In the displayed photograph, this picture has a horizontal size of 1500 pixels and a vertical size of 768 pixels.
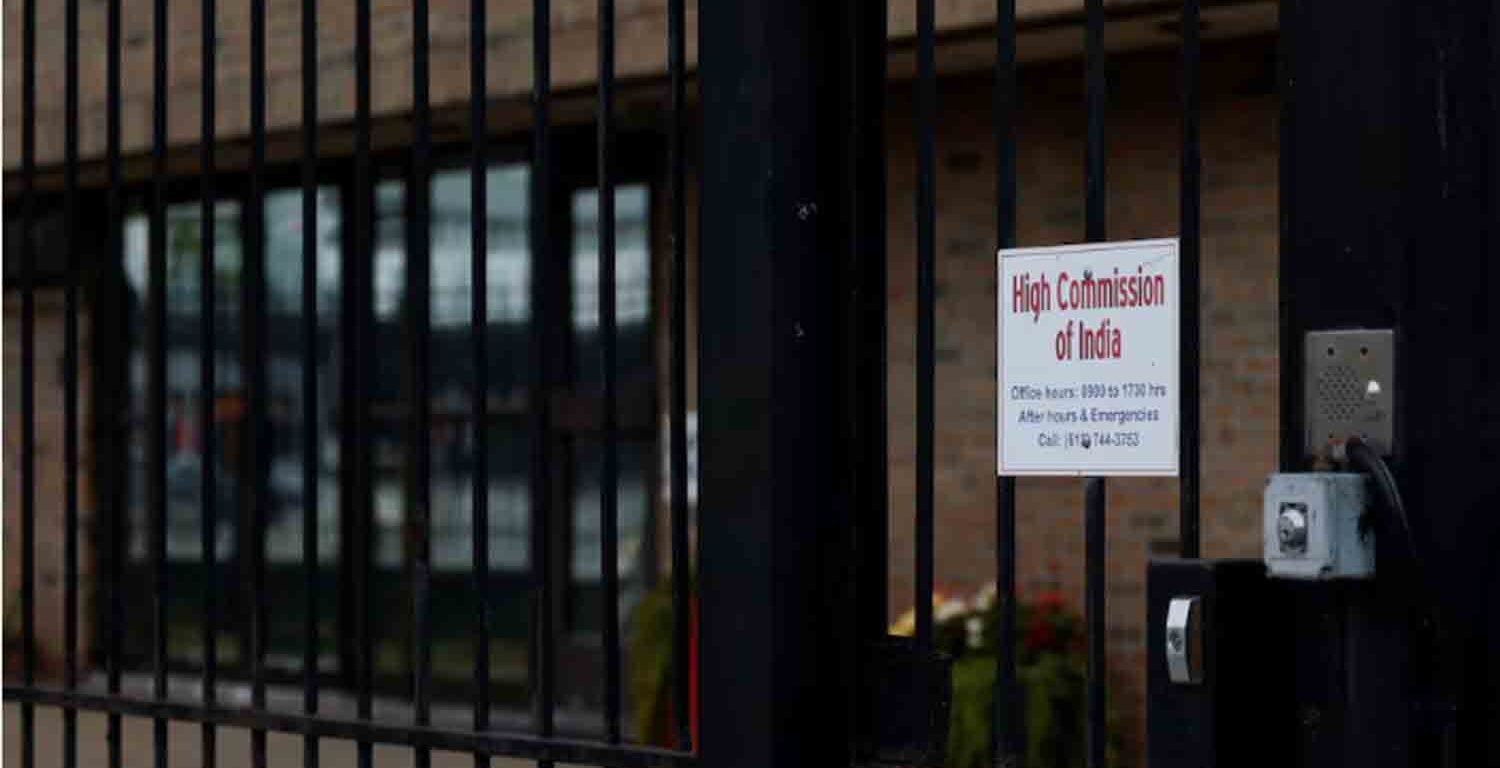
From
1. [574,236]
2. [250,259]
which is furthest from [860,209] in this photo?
[574,236]

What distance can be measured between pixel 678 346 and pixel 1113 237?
7.25m

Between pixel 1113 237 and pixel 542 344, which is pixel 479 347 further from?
pixel 1113 237

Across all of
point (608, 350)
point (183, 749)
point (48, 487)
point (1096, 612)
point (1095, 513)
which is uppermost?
point (608, 350)

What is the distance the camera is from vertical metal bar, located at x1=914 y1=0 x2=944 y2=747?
4.07 meters

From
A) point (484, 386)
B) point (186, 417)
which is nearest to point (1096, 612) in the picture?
point (484, 386)

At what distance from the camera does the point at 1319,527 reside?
3473 mm

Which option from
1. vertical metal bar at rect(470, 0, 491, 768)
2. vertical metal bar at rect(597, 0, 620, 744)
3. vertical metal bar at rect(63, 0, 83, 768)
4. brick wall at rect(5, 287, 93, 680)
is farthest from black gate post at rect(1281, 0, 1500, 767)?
brick wall at rect(5, 287, 93, 680)

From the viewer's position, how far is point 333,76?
12.9 m

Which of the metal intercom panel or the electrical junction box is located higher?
the metal intercom panel

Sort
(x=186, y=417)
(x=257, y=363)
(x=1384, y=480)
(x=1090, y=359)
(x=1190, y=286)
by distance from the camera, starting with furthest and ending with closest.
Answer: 1. (x=186, y=417)
2. (x=257, y=363)
3. (x=1090, y=359)
4. (x=1190, y=286)
5. (x=1384, y=480)

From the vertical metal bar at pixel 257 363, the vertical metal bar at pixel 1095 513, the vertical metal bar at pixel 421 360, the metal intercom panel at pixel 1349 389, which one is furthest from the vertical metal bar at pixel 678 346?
the metal intercom panel at pixel 1349 389

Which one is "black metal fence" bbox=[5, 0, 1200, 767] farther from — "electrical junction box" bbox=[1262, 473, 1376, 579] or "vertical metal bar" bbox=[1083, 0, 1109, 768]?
"electrical junction box" bbox=[1262, 473, 1376, 579]

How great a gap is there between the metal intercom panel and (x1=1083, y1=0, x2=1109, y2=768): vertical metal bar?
375 millimetres

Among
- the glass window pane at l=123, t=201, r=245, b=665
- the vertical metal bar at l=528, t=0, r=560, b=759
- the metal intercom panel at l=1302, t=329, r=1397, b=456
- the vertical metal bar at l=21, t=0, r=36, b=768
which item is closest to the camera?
the metal intercom panel at l=1302, t=329, r=1397, b=456
